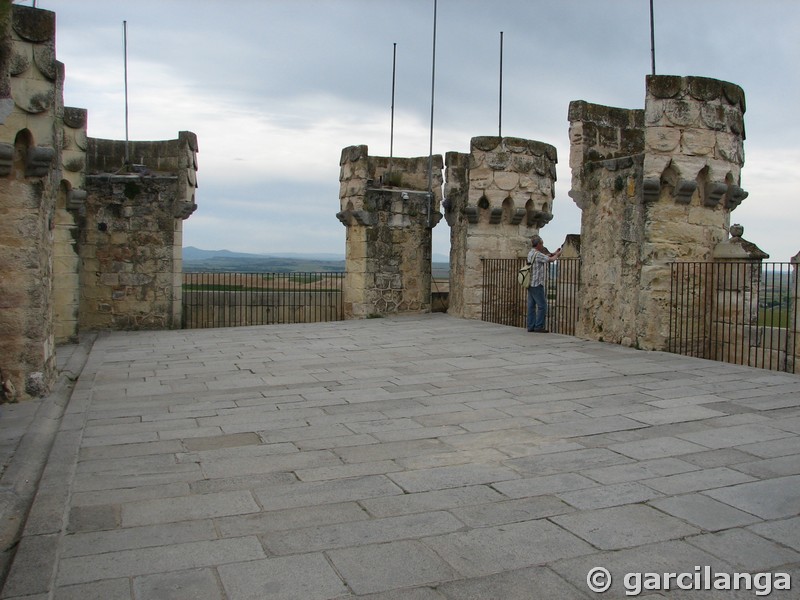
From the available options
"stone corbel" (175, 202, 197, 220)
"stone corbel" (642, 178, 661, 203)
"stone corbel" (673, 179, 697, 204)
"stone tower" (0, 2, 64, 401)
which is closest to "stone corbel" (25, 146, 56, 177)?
"stone tower" (0, 2, 64, 401)

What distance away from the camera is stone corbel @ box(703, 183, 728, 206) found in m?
8.66

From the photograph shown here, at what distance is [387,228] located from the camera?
13.5m

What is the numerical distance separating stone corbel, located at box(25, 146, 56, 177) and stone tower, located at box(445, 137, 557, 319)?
7.81m

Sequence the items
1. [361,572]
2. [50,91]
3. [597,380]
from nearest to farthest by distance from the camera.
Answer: [361,572] < [50,91] < [597,380]

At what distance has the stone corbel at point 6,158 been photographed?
5.89 meters

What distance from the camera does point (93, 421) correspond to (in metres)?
5.39

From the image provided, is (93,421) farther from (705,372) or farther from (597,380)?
(705,372)

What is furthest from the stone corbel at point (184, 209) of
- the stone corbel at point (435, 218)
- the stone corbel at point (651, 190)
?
the stone corbel at point (651, 190)

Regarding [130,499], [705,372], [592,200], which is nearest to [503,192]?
[592,200]

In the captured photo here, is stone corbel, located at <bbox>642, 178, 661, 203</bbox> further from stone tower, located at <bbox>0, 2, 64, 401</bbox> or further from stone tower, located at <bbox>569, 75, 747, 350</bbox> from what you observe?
stone tower, located at <bbox>0, 2, 64, 401</bbox>

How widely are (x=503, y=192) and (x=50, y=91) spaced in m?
8.05

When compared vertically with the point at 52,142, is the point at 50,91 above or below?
above

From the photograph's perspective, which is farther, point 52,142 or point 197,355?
point 197,355

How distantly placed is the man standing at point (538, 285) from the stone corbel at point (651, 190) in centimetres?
217
